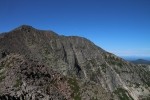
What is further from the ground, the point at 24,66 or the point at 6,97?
the point at 24,66

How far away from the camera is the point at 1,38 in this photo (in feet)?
591

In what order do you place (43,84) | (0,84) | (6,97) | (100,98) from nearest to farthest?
(6,97) < (0,84) < (43,84) < (100,98)

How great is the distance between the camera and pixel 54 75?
281 feet

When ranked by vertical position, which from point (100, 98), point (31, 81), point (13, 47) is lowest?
point (100, 98)

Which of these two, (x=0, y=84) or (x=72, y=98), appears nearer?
(x=0, y=84)

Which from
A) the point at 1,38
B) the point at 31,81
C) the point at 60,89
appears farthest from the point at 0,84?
the point at 1,38

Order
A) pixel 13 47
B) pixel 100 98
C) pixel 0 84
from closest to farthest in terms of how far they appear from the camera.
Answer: pixel 0 84, pixel 100 98, pixel 13 47

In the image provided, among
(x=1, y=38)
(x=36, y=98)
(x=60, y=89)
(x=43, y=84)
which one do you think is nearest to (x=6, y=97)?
(x=36, y=98)

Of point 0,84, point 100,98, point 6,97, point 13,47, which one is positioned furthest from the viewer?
point 13,47

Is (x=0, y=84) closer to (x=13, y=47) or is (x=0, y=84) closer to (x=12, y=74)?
(x=12, y=74)

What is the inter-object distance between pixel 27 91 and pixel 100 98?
1046 inches

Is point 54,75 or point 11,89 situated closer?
point 11,89

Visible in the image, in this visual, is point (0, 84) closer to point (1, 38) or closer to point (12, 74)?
point (12, 74)

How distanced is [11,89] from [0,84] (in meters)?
5.41
